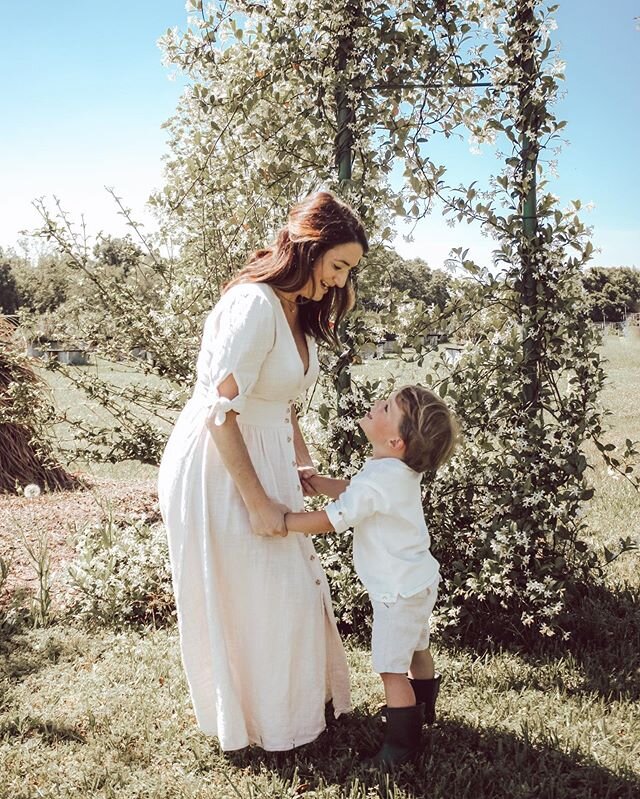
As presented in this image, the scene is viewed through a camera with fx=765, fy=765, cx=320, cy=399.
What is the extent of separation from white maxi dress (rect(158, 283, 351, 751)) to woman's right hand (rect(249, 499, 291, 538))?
10cm

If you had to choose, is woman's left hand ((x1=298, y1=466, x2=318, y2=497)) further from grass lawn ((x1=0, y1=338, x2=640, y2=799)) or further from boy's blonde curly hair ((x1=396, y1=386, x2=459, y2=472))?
grass lawn ((x1=0, y1=338, x2=640, y2=799))

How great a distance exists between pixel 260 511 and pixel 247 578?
0.98ft

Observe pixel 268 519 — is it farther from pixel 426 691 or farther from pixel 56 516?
pixel 56 516

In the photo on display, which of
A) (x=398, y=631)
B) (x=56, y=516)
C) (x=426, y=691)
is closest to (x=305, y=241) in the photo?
(x=398, y=631)

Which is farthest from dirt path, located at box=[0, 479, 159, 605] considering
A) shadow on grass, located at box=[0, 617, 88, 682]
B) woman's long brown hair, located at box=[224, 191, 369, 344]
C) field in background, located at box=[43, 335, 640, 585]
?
woman's long brown hair, located at box=[224, 191, 369, 344]

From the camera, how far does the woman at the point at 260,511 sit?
2572mm

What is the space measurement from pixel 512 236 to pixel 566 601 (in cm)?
178

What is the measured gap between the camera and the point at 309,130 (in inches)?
161

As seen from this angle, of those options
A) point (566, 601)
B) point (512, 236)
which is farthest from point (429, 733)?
point (512, 236)

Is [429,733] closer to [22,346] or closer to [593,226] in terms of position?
[593,226]

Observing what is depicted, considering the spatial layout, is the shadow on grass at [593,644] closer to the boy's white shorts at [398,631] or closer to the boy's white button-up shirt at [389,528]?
the boy's white shorts at [398,631]

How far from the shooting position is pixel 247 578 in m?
2.70

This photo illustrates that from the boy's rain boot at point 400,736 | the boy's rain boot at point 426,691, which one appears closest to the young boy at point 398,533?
the boy's rain boot at point 400,736

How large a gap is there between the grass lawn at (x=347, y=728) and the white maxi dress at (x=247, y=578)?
159 mm
